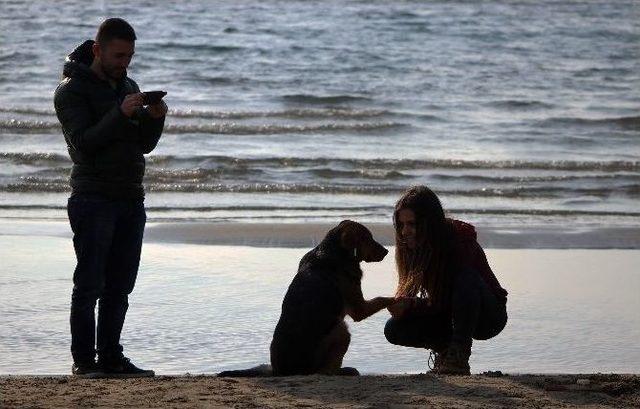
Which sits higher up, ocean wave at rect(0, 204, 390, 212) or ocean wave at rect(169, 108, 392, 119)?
ocean wave at rect(169, 108, 392, 119)

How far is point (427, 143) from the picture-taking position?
17.5 meters

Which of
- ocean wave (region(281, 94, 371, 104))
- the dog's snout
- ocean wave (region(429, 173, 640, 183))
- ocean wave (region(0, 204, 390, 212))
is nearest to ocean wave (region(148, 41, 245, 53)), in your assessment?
ocean wave (region(281, 94, 371, 104))

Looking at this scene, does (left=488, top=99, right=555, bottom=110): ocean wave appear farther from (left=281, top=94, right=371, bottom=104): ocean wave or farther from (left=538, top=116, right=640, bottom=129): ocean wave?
(left=281, top=94, right=371, bottom=104): ocean wave

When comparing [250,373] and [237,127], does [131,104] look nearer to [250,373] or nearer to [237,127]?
[250,373]

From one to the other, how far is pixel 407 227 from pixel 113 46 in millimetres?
1565

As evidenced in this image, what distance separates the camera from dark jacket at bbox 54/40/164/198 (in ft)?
19.9

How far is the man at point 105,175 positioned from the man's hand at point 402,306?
1168 mm

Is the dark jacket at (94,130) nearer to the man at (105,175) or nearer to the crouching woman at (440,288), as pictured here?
the man at (105,175)

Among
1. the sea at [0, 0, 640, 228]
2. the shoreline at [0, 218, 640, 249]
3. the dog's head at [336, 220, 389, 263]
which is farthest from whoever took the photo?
the sea at [0, 0, 640, 228]

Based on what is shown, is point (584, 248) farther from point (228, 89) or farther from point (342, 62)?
point (342, 62)

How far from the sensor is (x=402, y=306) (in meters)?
6.30

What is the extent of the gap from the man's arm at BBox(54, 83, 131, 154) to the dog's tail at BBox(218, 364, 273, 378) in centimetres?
118

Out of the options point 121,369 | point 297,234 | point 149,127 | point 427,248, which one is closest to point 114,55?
point 149,127

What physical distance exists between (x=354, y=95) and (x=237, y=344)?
641 inches
